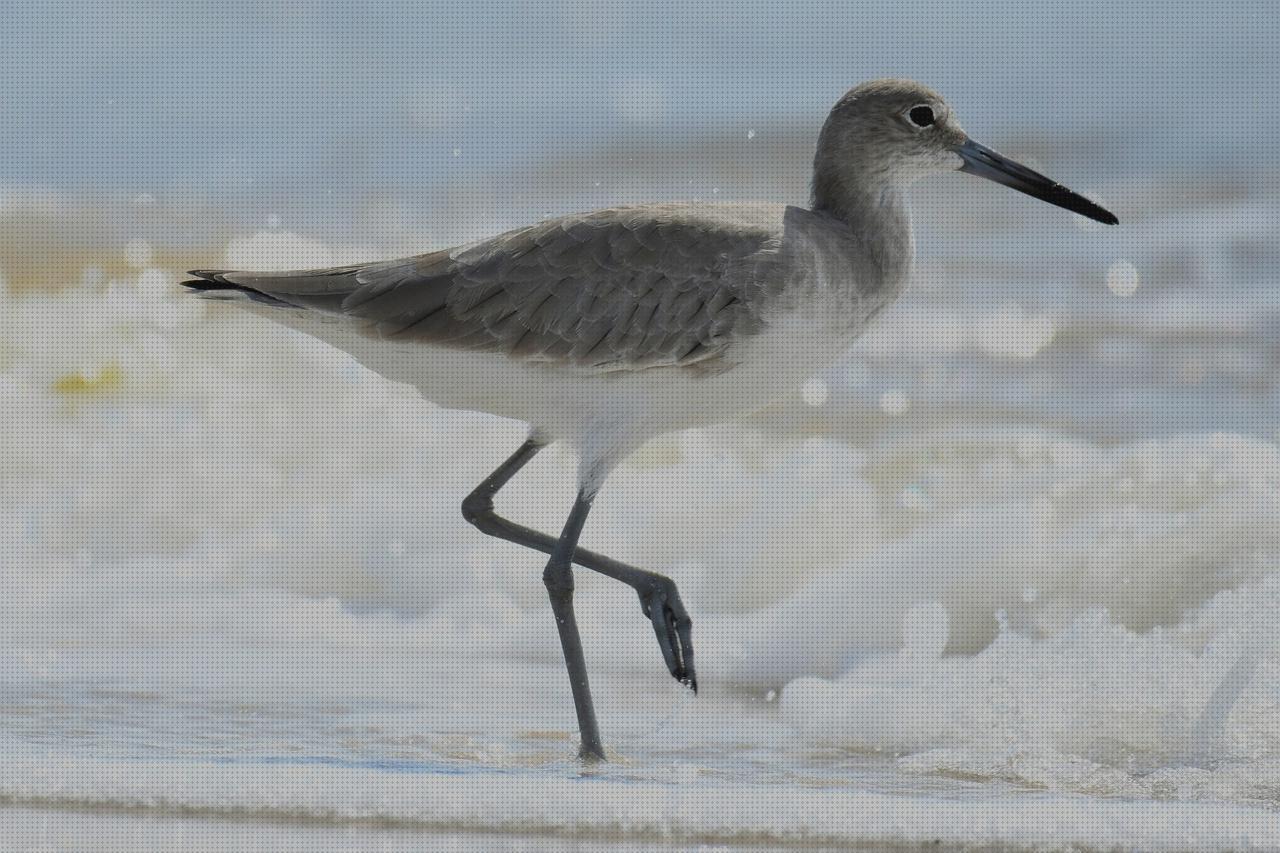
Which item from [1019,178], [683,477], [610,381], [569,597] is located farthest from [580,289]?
[683,477]

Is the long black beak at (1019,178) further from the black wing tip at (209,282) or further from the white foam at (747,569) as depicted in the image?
the black wing tip at (209,282)

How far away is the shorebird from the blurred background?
817 millimetres

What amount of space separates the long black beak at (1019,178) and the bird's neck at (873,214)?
9.6 inches

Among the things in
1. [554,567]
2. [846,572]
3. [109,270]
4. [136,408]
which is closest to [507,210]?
[109,270]

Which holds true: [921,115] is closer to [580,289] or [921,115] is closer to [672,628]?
[580,289]

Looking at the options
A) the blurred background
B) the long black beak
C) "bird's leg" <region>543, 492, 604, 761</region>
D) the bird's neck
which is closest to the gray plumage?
the bird's neck

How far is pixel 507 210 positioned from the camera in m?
13.8

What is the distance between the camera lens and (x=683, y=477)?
7.80 m

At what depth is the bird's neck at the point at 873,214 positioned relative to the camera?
207 inches

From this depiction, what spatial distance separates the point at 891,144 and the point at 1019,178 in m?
0.41

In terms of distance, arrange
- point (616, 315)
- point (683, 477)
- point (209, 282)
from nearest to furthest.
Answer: point (616, 315)
point (209, 282)
point (683, 477)

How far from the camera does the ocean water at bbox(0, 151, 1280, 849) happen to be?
4145mm

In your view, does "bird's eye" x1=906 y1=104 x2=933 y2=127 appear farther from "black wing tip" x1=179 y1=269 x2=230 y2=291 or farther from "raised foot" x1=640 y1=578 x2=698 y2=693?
"black wing tip" x1=179 y1=269 x2=230 y2=291

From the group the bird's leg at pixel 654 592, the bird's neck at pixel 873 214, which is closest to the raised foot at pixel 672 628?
the bird's leg at pixel 654 592
